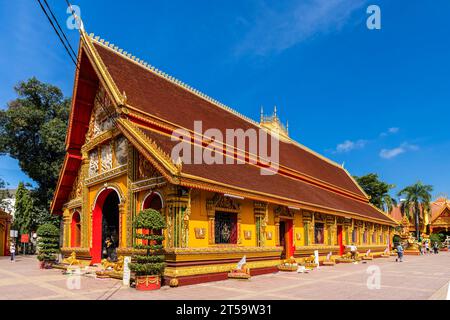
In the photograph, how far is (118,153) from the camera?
1691cm

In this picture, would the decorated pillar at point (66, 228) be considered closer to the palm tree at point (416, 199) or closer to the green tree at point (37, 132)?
the green tree at point (37, 132)

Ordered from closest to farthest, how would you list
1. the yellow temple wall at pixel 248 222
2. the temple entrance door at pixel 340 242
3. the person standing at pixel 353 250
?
the yellow temple wall at pixel 248 222 → the person standing at pixel 353 250 → the temple entrance door at pixel 340 242

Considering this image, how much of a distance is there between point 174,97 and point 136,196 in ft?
23.0

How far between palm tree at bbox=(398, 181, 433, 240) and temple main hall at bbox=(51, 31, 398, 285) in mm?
33765

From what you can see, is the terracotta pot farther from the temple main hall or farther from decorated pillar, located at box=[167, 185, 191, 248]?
decorated pillar, located at box=[167, 185, 191, 248]

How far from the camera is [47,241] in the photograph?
18.9 m

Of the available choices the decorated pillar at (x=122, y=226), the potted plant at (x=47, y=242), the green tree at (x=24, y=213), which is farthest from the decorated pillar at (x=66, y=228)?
the green tree at (x=24, y=213)

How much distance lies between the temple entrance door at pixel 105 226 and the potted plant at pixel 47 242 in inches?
84.9

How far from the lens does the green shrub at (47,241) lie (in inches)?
734

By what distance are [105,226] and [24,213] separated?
2423 cm

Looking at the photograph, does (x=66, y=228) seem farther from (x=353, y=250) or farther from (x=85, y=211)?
(x=353, y=250)

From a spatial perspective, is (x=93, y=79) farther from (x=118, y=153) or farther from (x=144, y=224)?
(x=144, y=224)

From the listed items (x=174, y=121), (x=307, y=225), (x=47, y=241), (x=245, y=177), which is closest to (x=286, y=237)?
(x=307, y=225)
